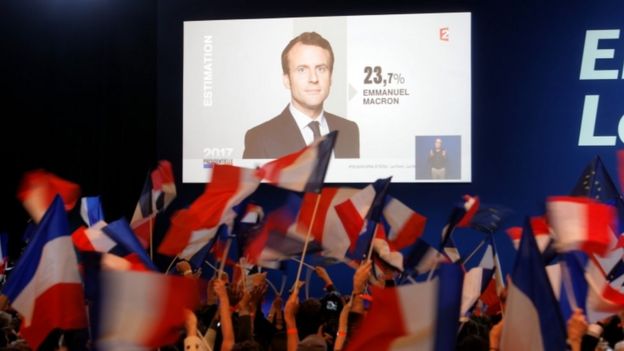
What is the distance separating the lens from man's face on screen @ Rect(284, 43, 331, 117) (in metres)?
9.59

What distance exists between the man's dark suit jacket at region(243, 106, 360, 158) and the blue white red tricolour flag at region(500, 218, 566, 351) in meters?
6.85

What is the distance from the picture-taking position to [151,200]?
19.3 ft

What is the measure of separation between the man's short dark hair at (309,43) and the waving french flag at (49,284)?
6134 millimetres

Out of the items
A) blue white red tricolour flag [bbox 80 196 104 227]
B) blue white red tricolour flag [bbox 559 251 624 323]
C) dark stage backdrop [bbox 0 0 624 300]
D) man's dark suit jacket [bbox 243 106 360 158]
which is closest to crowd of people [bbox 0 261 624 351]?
blue white red tricolour flag [bbox 559 251 624 323]

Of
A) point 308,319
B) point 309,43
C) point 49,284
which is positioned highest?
point 309,43

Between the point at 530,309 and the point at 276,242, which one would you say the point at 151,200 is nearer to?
the point at 276,242

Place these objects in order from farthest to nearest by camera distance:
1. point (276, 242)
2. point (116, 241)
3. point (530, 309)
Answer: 1. point (276, 242)
2. point (116, 241)
3. point (530, 309)

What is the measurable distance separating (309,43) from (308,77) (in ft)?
1.25

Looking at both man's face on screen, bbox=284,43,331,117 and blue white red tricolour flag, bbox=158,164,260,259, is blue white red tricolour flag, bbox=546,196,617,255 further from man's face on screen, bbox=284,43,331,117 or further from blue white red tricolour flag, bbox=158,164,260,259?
man's face on screen, bbox=284,43,331,117

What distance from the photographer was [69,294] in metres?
3.65

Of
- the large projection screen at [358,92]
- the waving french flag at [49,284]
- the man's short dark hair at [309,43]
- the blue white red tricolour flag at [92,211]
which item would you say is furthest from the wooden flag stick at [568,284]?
the man's short dark hair at [309,43]

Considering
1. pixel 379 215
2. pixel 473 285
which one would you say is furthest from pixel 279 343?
pixel 473 285

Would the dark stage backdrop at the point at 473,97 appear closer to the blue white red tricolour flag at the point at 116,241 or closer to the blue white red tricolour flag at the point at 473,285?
the blue white red tricolour flag at the point at 473,285

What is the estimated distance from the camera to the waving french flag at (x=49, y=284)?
3.57 metres
